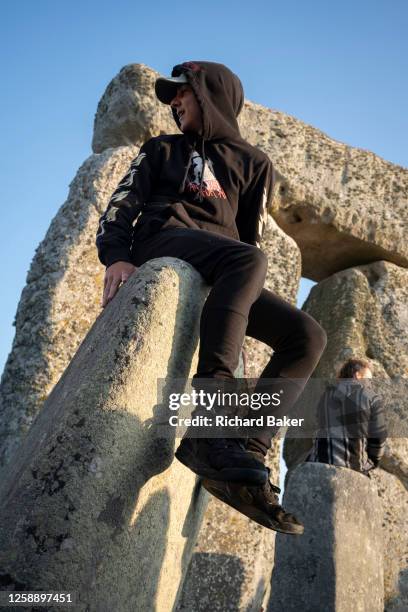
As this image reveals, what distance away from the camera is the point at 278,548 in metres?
3.70

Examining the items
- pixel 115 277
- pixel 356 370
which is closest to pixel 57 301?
pixel 356 370

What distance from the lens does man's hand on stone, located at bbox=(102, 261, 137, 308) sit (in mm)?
2541

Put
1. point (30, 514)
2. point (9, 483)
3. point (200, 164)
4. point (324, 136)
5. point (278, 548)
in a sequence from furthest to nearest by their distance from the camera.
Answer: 1. point (324, 136)
2. point (278, 548)
3. point (200, 164)
4. point (9, 483)
5. point (30, 514)

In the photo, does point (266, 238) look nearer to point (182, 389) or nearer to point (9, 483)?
point (182, 389)

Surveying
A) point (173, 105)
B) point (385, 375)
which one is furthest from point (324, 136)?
point (173, 105)

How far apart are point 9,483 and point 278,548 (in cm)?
200

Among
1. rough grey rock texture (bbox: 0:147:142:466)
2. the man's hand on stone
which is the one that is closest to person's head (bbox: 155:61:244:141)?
the man's hand on stone

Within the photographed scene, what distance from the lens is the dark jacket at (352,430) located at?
4.39 m

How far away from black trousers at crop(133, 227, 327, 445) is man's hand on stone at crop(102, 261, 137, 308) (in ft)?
0.37

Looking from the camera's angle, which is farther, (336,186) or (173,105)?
(336,186)

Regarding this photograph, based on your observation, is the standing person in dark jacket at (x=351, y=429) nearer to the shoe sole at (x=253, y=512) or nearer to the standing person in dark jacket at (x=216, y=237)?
the standing person in dark jacket at (x=216, y=237)

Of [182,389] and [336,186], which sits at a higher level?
[336,186]

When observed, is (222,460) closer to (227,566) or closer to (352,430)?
(352,430)

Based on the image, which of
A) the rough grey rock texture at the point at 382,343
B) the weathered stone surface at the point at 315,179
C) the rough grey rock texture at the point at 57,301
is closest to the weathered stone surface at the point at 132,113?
the weathered stone surface at the point at 315,179
